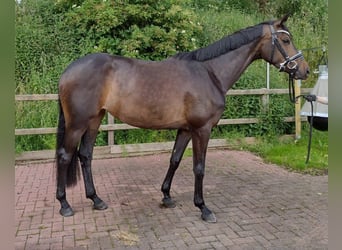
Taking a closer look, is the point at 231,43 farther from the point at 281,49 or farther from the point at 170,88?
the point at 170,88

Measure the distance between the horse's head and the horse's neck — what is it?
140mm

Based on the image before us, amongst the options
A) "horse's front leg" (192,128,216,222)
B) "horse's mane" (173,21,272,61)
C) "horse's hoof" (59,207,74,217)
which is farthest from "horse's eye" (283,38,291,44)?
"horse's hoof" (59,207,74,217)

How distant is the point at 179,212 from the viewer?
11.6ft

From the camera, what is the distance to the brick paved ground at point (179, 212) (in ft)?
9.48

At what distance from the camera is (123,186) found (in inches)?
174

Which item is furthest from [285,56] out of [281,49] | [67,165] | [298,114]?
[298,114]

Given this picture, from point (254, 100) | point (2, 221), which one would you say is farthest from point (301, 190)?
point (2, 221)

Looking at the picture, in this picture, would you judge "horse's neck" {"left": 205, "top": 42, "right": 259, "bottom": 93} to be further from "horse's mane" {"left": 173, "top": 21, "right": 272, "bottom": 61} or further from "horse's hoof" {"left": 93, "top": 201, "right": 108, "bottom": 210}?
"horse's hoof" {"left": 93, "top": 201, "right": 108, "bottom": 210}

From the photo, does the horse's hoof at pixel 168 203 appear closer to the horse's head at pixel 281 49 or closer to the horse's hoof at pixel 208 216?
the horse's hoof at pixel 208 216

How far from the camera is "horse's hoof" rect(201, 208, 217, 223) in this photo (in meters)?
3.27

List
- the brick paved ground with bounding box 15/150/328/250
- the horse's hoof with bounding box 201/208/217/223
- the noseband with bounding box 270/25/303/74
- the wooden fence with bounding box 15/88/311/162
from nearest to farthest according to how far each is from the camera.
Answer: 1. the brick paved ground with bounding box 15/150/328/250
2. the horse's hoof with bounding box 201/208/217/223
3. the noseband with bounding box 270/25/303/74
4. the wooden fence with bounding box 15/88/311/162

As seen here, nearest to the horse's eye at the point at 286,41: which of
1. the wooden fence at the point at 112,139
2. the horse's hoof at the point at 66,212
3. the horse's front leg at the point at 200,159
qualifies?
the horse's front leg at the point at 200,159

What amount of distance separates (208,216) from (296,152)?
3.07 meters

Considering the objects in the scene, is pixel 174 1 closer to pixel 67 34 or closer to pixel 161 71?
pixel 67 34
